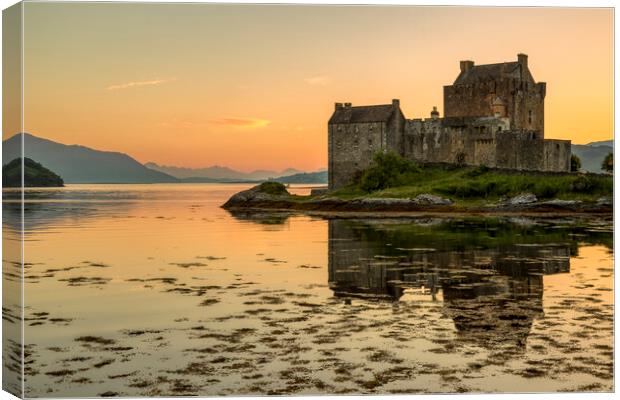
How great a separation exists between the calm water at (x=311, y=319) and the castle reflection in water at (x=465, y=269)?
0.05 m

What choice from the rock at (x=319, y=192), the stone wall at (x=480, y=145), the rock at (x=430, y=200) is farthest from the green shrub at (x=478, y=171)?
the rock at (x=319, y=192)

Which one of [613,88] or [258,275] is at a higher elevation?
[613,88]

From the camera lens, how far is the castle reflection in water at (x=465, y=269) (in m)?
11.9

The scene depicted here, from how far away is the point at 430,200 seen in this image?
130 feet

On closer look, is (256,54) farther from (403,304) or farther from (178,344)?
(178,344)

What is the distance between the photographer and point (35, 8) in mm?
→ 9992

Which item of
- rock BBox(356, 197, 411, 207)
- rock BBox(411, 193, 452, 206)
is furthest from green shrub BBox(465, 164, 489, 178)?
rock BBox(356, 197, 411, 207)

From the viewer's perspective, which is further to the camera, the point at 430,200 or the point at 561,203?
the point at 430,200

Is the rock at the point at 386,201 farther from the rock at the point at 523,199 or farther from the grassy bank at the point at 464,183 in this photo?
the rock at the point at 523,199

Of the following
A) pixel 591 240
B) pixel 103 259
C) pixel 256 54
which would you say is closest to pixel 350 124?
pixel 591 240

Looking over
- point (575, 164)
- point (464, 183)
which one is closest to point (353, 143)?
point (464, 183)

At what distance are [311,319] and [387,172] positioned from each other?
109 ft

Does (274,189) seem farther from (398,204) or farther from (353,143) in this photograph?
(398,204)

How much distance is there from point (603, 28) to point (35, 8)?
8.10 meters
